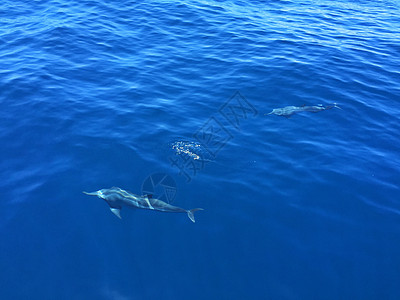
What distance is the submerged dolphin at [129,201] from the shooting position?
10602mm

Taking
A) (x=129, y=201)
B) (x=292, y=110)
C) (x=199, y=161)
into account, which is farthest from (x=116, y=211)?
(x=292, y=110)

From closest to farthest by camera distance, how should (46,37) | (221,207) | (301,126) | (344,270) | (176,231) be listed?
(344,270) → (176,231) → (221,207) → (301,126) → (46,37)

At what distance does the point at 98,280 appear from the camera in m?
8.77

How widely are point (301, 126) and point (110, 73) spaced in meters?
11.2

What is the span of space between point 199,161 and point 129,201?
3458mm

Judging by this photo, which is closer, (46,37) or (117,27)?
(46,37)

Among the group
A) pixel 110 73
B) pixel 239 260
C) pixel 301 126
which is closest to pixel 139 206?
pixel 239 260

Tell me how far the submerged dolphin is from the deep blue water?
294 mm

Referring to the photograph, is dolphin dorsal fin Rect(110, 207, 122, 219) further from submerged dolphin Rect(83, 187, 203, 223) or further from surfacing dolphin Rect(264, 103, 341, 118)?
surfacing dolphin Rect(264, 103, 341, 118)

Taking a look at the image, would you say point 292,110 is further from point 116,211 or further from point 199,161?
point 116,211

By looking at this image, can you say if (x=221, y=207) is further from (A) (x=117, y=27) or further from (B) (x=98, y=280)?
(A) (x=117, y=27)

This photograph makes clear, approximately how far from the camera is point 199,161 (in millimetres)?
12820

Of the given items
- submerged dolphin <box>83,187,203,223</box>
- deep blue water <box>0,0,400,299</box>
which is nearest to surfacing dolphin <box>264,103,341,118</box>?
deep blue water <box>0,0,400,299</box>

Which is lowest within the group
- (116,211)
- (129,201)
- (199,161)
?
(116,211)
